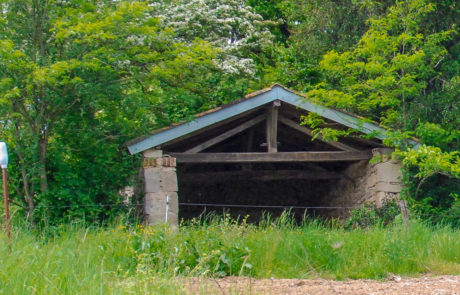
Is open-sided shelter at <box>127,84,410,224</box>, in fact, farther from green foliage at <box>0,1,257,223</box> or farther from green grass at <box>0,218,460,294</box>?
green grass at <box>0,218,460,294</box>

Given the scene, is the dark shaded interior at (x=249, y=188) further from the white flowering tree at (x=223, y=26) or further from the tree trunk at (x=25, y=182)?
the tree trunk at (x=25, y=182)

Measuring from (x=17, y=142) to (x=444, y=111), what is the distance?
7350 millimetres

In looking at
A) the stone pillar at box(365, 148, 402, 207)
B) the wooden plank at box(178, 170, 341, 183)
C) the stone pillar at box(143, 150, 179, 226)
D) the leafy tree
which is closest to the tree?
the stone pillar at box(143, 150, 179, 226)

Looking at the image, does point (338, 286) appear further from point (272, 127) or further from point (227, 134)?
point (227, 134)

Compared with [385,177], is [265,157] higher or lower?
higher

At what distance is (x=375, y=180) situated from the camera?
10.7 m

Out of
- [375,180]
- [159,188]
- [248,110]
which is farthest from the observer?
[375,180]

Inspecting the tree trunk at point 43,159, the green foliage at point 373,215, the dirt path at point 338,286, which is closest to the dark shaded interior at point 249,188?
the green foliage at point 373,215

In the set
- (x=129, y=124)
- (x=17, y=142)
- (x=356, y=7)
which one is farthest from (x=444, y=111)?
(x=17, y=142)

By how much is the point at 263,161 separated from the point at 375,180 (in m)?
2.03

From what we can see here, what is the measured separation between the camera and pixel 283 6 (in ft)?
51.8

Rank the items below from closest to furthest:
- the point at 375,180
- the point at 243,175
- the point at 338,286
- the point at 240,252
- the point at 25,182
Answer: the point at 338,286, the point at 240,252, the point at 25,182, the point at 375,180, the point at 243,175

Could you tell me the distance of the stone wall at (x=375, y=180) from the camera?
412 inches

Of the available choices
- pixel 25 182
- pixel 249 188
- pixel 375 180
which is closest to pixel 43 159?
pixel 25 182
